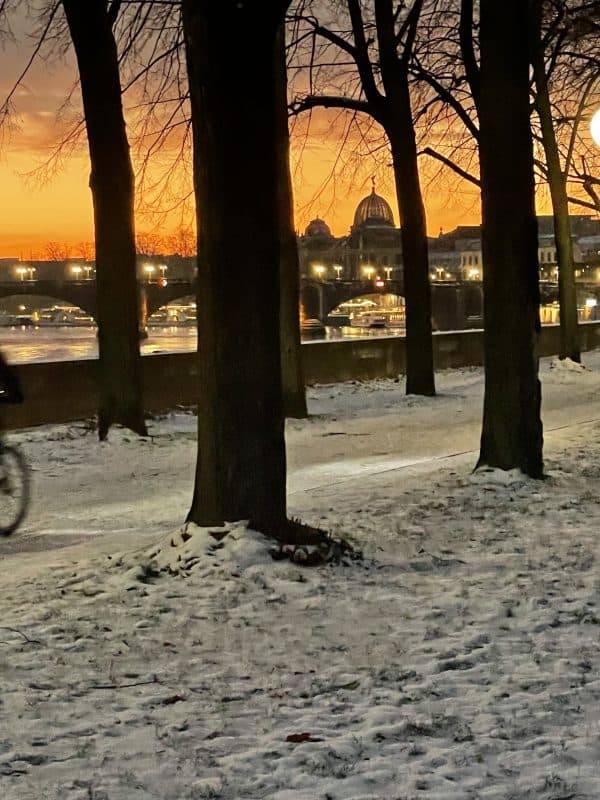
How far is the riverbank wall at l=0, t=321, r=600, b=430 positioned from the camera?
47.2 ft

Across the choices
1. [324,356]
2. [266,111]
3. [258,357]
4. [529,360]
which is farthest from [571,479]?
[324,356]

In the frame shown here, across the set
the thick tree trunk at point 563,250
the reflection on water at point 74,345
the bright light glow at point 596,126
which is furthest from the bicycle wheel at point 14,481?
the thick tree trunk at point 563,250

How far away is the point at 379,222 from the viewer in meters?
171

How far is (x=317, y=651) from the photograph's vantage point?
16.2 ft

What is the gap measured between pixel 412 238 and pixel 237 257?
476 inches

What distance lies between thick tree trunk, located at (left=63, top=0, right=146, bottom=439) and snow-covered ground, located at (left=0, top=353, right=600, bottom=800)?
3.47 meters

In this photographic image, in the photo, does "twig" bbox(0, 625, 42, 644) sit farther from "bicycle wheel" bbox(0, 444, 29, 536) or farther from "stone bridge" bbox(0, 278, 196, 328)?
"stone bridge" bbox(0, 278, 196, 328)

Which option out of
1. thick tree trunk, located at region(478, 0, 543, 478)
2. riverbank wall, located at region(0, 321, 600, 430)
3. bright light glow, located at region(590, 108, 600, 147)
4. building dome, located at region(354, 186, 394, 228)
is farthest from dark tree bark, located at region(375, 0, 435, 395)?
building dome, located at region(354, 186, 394, 228)

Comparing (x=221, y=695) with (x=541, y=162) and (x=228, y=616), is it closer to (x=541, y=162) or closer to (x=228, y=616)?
(x=228, y=616)

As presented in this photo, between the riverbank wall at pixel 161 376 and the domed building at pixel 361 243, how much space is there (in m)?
A: 137

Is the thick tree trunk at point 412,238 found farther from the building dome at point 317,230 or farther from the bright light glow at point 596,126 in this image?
the building dome at point 317,230

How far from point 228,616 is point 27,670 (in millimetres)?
1160

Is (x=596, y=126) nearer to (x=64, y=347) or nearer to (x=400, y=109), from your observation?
(x=400, y=109)

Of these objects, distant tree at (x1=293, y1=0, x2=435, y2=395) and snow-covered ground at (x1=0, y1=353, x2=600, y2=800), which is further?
distant tree at (x1=293, y1=0, x2=435, y2=395)
